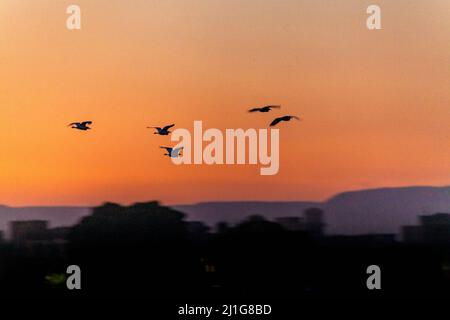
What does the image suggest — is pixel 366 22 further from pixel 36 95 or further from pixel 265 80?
pixel 36 95

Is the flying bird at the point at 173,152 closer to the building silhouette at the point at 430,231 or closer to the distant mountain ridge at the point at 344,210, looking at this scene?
the distant mountain ridge at the point at 344,210

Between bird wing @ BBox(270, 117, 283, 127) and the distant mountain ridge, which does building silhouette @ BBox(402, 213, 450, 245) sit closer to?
the distant mountain ridge

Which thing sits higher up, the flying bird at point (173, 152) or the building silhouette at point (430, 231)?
the flying bird at point (173, 152)

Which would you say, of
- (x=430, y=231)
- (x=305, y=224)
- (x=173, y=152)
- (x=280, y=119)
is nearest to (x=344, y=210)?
(x=305, y=224)

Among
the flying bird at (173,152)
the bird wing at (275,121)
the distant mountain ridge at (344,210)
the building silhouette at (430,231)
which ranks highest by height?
the bird wing at (275,121)

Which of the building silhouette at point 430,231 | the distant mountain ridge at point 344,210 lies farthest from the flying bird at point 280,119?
the building silhouette at point 430,231

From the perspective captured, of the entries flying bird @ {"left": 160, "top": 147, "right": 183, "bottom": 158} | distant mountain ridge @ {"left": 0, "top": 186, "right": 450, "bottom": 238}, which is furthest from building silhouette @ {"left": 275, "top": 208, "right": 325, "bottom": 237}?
flying bird @ {"left": 160, "top": 147, "right": 183, "bottom": 158}

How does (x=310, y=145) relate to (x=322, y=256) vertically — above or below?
above
